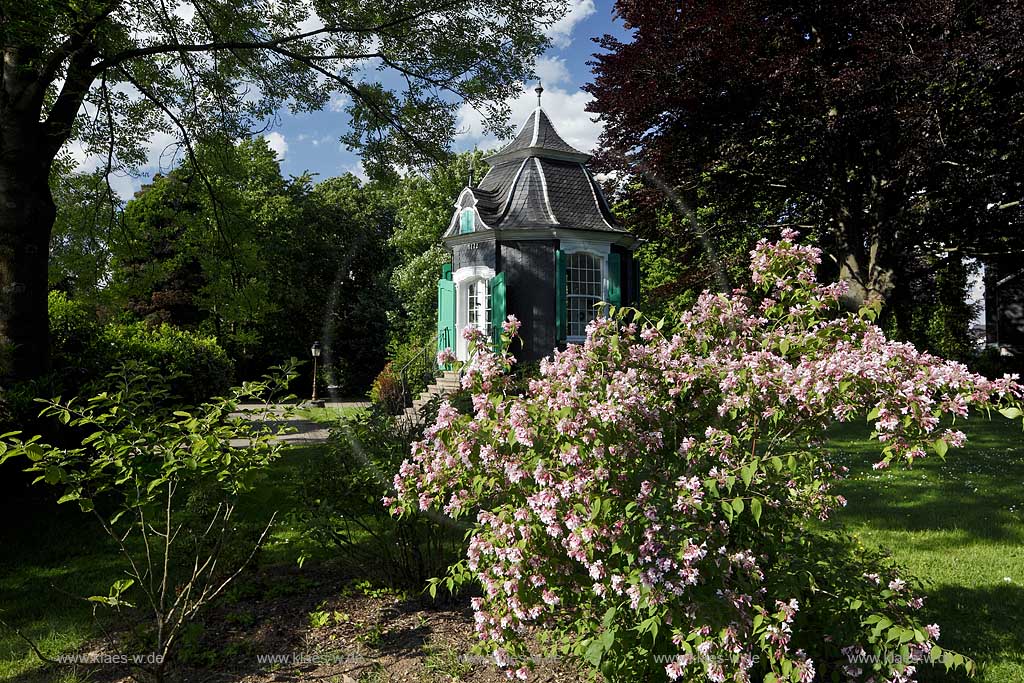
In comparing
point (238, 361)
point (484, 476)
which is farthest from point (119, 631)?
point (238, 361)

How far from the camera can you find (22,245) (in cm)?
743

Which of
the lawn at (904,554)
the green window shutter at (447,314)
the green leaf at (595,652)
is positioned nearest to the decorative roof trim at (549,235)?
the green window shutter at (447,314)

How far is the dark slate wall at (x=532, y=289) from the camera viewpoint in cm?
1412

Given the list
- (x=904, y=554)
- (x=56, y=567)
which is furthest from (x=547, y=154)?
(x=56, y=567)

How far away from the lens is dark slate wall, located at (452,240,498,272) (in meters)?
14.5

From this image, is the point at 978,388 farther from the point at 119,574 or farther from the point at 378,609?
the point at 119,574

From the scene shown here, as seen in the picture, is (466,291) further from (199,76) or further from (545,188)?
(199,76)

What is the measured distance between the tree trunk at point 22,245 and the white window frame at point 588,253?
944 cm

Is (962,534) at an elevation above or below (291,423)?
below

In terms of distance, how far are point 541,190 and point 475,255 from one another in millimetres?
2175

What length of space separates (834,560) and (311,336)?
86.6 feet

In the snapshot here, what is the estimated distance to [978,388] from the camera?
2.41 m

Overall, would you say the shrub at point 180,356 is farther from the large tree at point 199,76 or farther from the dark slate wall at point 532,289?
the dark slate wall at point 532,289

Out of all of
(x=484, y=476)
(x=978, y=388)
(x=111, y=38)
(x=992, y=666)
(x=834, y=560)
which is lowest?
(x=992, y=666)
